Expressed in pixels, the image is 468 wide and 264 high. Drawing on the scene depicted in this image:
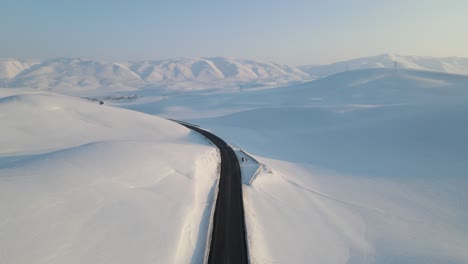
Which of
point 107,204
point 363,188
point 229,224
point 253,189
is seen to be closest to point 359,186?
point 363,188

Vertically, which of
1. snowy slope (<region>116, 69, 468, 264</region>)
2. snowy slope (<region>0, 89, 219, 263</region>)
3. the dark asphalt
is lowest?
snowy slope (<region>116, 69, 468, 264</region>)

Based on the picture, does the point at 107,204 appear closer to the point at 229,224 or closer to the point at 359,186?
the point at 229,224

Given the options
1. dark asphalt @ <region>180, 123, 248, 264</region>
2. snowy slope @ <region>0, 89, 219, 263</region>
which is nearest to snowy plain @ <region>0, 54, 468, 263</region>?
snowy slope @ <region>0, 89, 219, 263</region>

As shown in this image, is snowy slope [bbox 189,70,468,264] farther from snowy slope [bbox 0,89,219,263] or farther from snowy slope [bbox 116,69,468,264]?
snowy slope [bbox 0,89,219,263]

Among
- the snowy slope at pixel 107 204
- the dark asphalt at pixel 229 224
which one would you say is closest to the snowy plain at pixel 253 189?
the snowy slope at pixel 107 204

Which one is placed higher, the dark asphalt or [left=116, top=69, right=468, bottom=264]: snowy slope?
the dark asphalt

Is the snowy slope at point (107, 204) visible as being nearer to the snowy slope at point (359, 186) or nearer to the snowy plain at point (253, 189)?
the snowy plain at point (253, 189)
